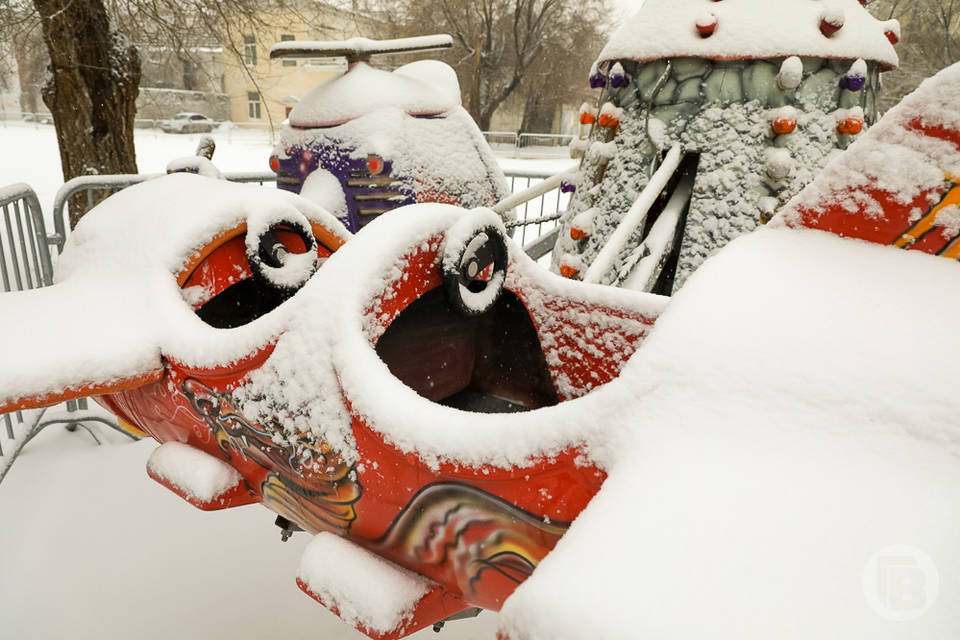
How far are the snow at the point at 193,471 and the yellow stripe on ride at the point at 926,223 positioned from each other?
1.40m

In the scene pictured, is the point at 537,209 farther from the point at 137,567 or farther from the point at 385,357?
the point at 137,567

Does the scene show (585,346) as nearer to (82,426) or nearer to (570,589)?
(570,589)

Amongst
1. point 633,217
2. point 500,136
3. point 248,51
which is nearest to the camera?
point 633,217

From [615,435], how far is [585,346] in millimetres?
968

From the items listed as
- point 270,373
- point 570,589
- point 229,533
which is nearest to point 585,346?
point 270,373

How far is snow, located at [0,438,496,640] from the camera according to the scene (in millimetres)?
1724

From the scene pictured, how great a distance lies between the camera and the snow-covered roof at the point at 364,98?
4.18 metres

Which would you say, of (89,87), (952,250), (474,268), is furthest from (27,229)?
(952,250)

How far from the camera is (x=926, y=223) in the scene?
784 mm

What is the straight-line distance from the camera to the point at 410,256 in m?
1.33

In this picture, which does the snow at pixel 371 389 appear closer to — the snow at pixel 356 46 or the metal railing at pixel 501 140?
the snow at pixel 356 46

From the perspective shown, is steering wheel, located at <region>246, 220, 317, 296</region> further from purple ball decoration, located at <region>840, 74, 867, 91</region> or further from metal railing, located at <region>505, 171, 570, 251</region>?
metal railing, located at <region>505, 171, 570, 251</region>

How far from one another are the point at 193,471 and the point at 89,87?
4698mm

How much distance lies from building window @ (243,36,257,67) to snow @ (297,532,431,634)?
6.25m
